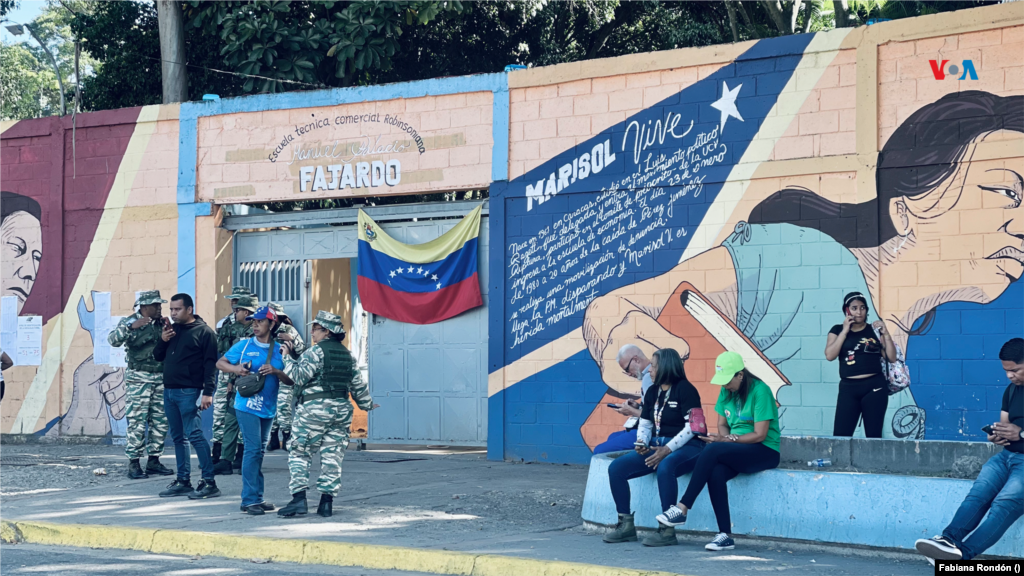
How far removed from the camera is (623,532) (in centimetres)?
786

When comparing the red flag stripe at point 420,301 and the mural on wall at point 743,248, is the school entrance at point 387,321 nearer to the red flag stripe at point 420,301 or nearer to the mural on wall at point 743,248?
the red flag stripe at point 420,301

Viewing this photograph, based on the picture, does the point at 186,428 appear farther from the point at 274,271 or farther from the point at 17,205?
the point at 17,205

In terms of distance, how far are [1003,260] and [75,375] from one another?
1206cm

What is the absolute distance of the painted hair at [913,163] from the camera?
10.9 metres

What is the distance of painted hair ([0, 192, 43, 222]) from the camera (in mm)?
16250

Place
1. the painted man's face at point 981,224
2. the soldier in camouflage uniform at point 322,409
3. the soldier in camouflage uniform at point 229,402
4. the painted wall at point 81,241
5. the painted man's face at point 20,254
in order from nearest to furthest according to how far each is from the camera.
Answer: the soldier in camouflage uniform at point 322,409 < the painted man's face at point 981,224 < the soldier in camouflage uniform at point 229,402 < the painted wall at point 81,241 < the painted man's face at point 20,254

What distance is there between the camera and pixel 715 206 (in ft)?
39.9

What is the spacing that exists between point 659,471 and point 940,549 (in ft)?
6.40

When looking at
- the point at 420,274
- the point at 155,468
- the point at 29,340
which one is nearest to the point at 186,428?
the point at 155,468

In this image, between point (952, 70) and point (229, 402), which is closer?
point (952, 70)

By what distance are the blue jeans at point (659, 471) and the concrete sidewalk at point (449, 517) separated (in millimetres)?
331

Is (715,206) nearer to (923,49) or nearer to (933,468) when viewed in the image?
(923,49)

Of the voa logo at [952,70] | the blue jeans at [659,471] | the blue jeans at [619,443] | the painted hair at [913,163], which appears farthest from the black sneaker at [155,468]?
the voa logo at [952,70]

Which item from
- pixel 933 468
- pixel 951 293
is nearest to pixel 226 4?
pixel 951 293
